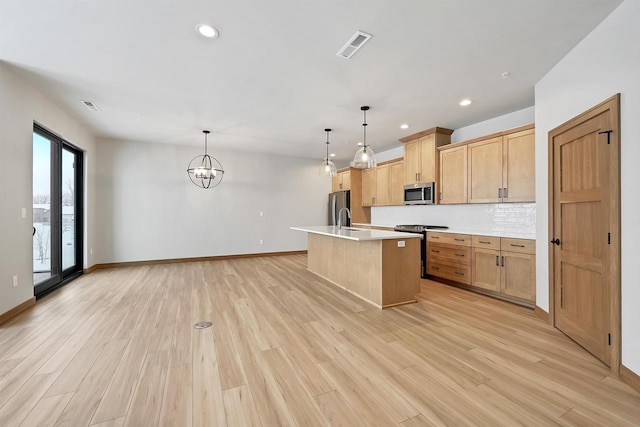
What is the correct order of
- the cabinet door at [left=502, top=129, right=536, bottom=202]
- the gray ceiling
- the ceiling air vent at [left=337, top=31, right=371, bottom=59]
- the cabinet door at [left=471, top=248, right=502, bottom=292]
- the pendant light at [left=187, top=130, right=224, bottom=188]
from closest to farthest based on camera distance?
the gray ceiling
the ceiling air vent at [left=337, top=31, right=371, bottom=59]
the cabinet door at [left=502, top=129, right=536, bottom=202]
the cabinet door at [left=471, top=248, right=502, bottom=292]
the pendant light at [left=187, top=130, right=224, bottom=188]

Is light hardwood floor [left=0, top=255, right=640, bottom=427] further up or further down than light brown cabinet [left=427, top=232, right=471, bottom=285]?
further down

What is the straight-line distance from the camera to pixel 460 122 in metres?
4.64

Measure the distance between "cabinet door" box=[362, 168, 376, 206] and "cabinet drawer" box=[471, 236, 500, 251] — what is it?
10.1 feet

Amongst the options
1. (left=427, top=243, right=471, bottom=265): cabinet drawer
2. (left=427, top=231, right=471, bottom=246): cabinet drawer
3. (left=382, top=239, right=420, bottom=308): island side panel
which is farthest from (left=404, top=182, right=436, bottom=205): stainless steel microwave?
(left=382, top=239, right=420, bottom=308): island side panel

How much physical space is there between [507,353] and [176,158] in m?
7.02

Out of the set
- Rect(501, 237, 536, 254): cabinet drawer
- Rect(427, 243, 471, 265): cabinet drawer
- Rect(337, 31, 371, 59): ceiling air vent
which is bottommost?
Rect(427, 243, 471, 265): cabinet drawer

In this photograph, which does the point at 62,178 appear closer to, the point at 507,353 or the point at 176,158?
the point at 176,158

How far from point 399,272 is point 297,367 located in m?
1.90

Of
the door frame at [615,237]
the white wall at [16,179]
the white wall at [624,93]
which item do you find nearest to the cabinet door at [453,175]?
the white wall at [624,93]

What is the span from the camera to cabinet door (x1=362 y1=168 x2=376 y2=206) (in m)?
6.80

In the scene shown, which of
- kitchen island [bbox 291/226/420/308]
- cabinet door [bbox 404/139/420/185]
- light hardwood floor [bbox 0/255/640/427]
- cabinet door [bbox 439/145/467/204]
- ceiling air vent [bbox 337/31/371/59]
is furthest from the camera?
cabinet door [bbox 404/139/420/185]

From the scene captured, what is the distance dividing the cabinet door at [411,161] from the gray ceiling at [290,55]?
0.89m

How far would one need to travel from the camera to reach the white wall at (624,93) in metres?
1.86

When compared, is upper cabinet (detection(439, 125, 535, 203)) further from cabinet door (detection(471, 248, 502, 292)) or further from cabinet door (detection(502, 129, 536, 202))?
cabinet door (detection(471, 248, 502, 292))
